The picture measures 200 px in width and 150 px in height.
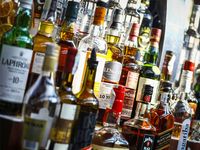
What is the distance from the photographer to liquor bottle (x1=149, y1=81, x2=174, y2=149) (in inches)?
56.5

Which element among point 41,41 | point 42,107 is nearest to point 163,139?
point 41,41

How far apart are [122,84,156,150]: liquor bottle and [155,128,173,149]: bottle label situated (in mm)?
46

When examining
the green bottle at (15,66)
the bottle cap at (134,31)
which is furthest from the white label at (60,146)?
the bottle cap at (134,31)

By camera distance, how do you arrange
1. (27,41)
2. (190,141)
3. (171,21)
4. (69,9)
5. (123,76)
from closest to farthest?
(27,41), (69,9), (123,76), (190,141), (171,21)

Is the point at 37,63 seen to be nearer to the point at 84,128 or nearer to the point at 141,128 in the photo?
the point at 84,128

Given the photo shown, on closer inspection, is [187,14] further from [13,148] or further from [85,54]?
[13,148]

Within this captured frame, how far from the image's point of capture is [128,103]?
1.47 metres

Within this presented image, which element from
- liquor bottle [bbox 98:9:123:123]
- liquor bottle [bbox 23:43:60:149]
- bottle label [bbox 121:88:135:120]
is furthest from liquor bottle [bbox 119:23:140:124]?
liquor bottle [bbox 23:43:60:149]

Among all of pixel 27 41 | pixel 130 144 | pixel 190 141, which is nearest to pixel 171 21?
pixel 190 141

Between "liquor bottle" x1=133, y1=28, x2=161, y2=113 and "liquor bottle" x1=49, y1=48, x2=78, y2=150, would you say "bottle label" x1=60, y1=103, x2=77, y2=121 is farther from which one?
"liquor bottle" x1=133, y1=28, x2=161, y2=113

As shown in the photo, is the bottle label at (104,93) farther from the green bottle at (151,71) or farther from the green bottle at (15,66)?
the green bottle at (15,66)

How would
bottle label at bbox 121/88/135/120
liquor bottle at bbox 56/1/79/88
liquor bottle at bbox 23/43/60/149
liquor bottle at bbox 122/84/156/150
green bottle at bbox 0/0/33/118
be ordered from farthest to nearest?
1. bottle label at bbox 121/88/135/120
2. liquor bottle at bbox 122/84/156/150
3. liquor bottle at bbox 56/1/79/88
4. green bottle at bbox 0/0/33/118
5. liquor bottle at bbox 23/43/60/149

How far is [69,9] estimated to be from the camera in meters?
1.19

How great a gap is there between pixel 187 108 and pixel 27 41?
824 mm
